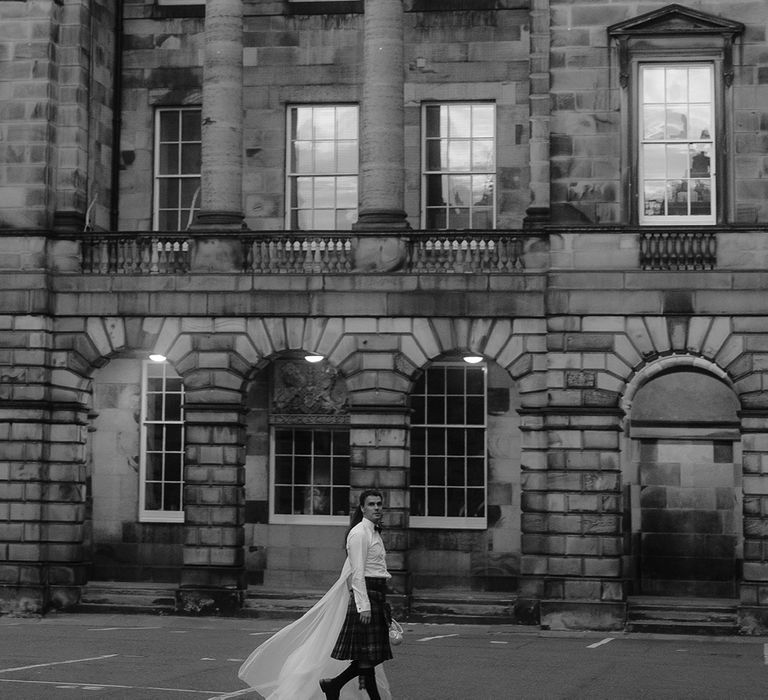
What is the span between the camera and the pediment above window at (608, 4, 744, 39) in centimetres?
2591

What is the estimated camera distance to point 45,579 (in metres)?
27.4

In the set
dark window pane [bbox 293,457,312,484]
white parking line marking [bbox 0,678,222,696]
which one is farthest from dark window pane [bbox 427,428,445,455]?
white parking line marking [bbox 0,678,222,696]

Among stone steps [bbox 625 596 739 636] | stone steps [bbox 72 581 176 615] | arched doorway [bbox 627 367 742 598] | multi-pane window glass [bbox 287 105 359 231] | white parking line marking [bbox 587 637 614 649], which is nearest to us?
white parking line marking [bbox 587 637 614 649]

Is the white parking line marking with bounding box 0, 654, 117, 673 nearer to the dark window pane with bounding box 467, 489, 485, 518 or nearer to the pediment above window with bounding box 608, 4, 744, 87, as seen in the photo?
the dark window pane with bounding box 467, 489, 485, 518

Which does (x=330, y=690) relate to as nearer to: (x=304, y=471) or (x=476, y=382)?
(x=476, y=382)

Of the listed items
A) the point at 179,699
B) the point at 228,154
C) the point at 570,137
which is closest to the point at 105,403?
the point at 228,154

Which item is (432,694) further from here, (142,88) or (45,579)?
(142,88)

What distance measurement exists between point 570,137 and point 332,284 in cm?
476

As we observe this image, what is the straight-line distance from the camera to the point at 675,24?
2614 centimetres

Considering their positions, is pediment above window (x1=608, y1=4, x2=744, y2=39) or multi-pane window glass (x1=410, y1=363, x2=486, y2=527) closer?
pediment above window (x1=608, y1=4, x2=744, y2=39)

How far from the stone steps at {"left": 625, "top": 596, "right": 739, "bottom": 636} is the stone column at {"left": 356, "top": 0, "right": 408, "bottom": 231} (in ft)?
25.1

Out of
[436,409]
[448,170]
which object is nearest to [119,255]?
[448,170]

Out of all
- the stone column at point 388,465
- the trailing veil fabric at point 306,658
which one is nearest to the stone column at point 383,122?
the stone column at point 388,465

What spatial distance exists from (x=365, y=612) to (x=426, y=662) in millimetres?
6368
